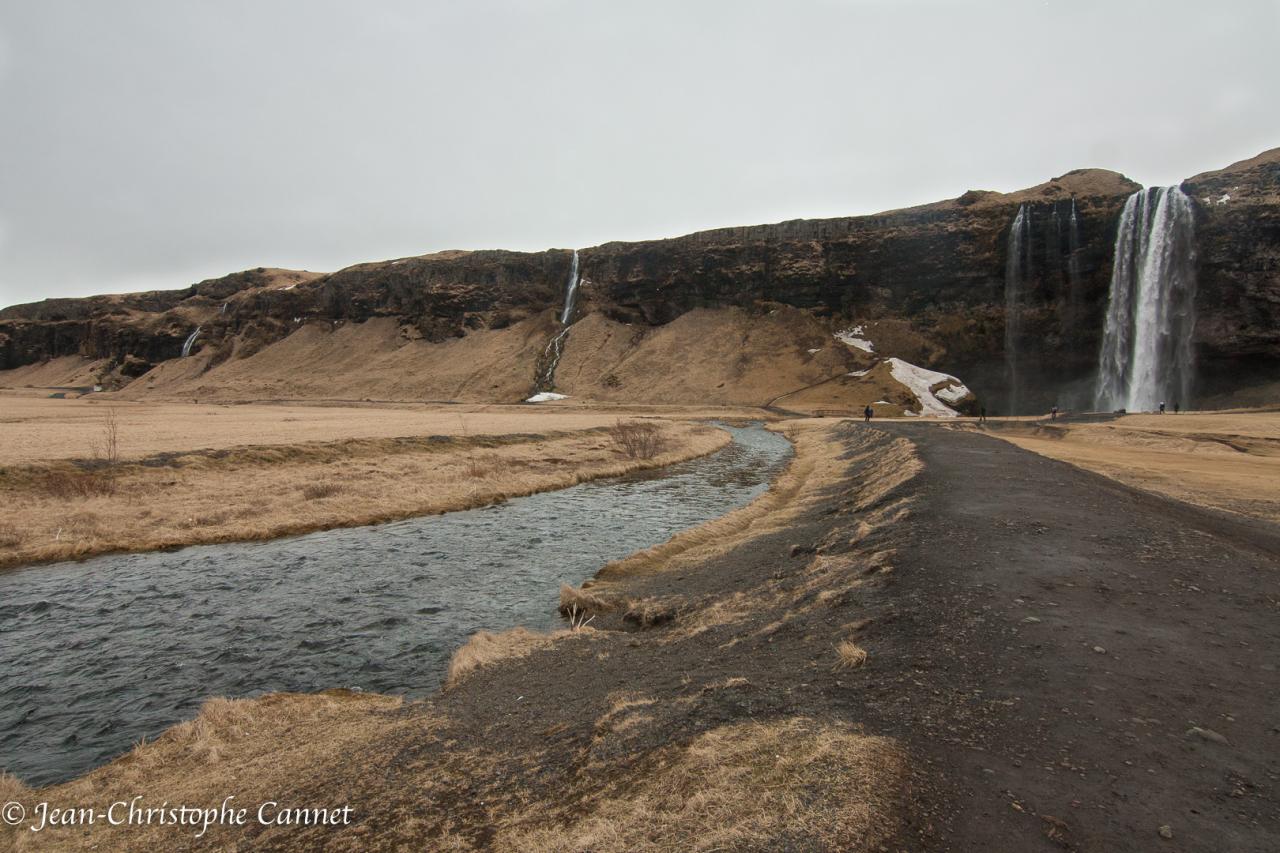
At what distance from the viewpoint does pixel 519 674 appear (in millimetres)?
10227

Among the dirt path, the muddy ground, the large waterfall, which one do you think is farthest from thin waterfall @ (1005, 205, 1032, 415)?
the muddy ground

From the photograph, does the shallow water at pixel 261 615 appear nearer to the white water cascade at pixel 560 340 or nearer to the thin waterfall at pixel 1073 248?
the white water cascade at pixel 560 340

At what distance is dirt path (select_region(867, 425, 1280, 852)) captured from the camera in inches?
190

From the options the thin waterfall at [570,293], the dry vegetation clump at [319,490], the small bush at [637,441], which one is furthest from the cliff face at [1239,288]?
the thin waterfall at [570,293]

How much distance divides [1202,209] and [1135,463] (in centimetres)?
7007

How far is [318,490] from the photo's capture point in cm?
2644

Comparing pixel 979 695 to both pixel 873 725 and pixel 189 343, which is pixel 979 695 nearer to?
pixel 873 725

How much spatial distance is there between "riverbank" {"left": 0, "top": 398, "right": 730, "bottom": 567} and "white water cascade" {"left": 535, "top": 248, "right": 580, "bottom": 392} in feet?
214

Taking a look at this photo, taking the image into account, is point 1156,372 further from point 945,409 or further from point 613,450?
point 613,450

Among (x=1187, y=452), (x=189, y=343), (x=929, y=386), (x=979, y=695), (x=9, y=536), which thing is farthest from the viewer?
(x=189, y=343)

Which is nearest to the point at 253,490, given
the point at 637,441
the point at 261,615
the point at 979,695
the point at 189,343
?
the point at 261,615

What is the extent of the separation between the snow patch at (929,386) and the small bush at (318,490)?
7086 cm

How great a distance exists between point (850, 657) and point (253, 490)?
25851 millimetres

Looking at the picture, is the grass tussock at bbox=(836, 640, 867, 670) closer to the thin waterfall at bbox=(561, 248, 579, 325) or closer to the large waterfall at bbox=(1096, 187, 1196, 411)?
the large waterfall at bbox=(1096, 187, 1196, 411)
